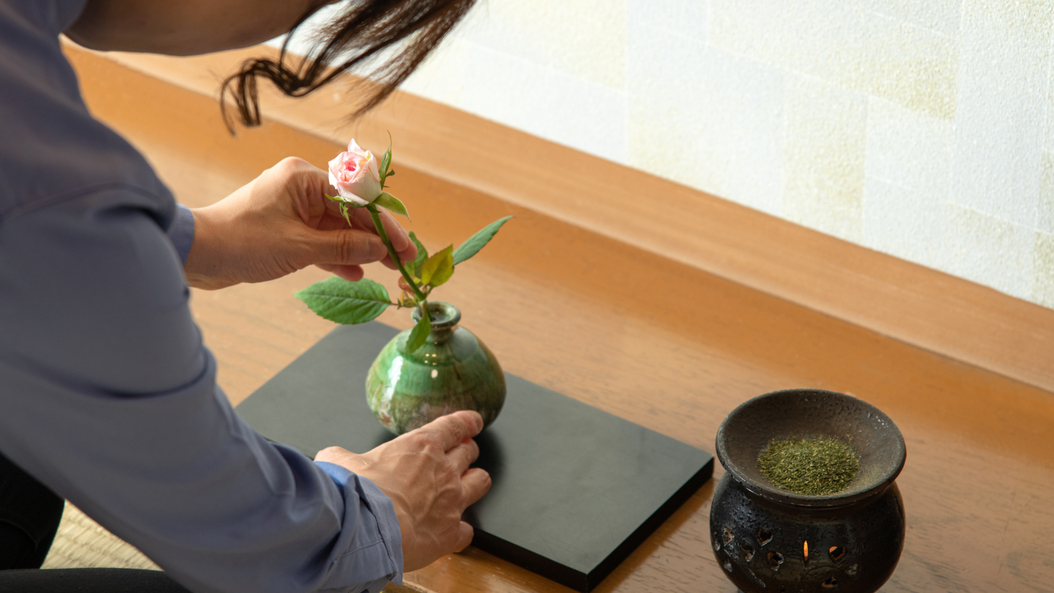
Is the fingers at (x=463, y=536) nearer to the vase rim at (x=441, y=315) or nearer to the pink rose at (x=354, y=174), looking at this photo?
the vase rim at (x=441, y=315)

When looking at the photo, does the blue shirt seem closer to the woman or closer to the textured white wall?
the woman

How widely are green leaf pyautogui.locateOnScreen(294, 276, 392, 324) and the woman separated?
6.5 inches

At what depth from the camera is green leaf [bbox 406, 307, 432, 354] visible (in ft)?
3.19

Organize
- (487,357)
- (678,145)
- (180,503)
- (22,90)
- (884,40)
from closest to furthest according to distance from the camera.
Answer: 1. (22,90)
2. (180,503)
3. (487,357)
4. (884,40)
5. (678,145)

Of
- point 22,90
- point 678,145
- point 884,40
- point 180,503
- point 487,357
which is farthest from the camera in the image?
point 678,145

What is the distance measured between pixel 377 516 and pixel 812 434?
1.16ft

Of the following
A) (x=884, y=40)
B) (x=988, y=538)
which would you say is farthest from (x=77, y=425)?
(x=884, y=40)

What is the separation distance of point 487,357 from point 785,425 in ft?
0.92

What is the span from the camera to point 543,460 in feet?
3.47

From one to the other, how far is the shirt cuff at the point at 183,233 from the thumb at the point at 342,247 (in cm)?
10

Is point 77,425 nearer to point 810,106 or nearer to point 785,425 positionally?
point 785,425

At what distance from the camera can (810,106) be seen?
4.11 ft

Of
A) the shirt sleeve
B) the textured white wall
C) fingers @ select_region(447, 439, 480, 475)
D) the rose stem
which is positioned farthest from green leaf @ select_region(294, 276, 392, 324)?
the textured white wall

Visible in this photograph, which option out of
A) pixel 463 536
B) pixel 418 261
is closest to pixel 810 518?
pixel 463 536
